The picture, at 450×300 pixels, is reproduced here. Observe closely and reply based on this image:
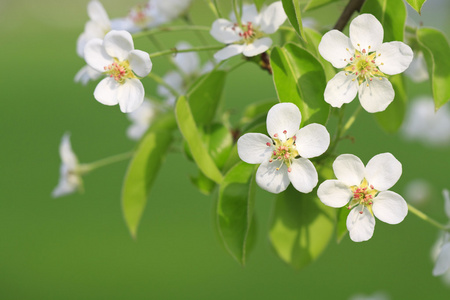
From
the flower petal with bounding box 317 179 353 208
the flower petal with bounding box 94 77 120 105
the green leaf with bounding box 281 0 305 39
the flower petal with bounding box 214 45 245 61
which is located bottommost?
the flower petal with bounding box 317 179 353 208

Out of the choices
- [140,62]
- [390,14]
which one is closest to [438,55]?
[390,14]

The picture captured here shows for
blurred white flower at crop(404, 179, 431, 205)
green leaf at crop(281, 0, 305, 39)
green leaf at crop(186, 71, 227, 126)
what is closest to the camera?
green leaf at crop(281, 0, 305, 39)

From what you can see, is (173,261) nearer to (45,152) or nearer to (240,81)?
(45,152)

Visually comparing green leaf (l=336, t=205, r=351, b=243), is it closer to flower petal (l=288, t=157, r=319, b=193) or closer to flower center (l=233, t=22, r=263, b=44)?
flower petal (l=288, t=157, r=319, b=193)

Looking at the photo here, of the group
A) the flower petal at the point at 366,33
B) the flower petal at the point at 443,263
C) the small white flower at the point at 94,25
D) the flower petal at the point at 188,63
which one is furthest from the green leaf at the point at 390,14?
the flower petal at the point at 188,63

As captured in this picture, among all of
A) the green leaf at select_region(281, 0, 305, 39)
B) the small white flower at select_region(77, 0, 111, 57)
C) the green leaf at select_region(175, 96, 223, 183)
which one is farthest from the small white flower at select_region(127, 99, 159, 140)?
the green leaf at select_region(281, 0, 305, 39)

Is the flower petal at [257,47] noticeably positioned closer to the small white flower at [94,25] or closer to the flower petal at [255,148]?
the flower petal at [255,148]
